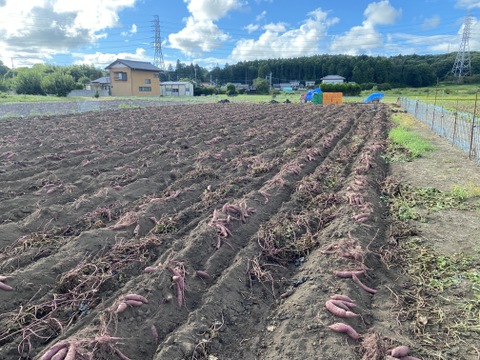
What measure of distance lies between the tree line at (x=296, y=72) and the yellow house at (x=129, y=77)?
5.83 metres

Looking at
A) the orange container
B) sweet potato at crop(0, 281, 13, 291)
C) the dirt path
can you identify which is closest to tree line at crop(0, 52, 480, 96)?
the orange container

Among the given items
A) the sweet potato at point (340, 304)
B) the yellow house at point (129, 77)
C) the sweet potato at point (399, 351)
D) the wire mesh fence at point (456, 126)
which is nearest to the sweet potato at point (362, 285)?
the sweet potato at point (340, 304)

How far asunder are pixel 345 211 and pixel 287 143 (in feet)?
23.2

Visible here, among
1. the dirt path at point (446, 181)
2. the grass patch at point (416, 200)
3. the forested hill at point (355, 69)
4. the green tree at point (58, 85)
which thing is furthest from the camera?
the forested hill at point (355, 69)

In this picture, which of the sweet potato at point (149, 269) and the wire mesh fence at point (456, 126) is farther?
the wire mesh fence at point (456, 126)

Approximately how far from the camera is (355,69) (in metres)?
91.5

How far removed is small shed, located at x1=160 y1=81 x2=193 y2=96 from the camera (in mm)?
69375

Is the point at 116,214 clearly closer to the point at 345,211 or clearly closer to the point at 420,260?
the point at 345,211

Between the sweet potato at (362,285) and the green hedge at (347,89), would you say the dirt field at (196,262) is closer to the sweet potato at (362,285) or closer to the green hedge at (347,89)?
the sweet potato at (362,285)

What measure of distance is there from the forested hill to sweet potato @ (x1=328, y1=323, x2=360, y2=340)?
6888 centimetres

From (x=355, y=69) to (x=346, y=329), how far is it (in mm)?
97511

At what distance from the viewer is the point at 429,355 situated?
3.31 m

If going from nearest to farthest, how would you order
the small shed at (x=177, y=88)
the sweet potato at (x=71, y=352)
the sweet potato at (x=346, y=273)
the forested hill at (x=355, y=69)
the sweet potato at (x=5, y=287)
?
1. the sweet potato at (x=71, y=352)
2. the sweet potato at (x=5, y=287)
3. the sweet potato at (x=346, y=273)
4. the small shed at (x=177, y=88)
5. the forested hill at (x=355, y=69)

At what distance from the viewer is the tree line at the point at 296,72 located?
5456 centimetres
